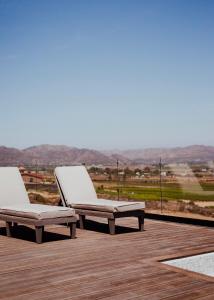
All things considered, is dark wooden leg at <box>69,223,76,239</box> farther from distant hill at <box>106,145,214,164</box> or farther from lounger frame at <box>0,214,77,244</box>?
distant hill at <box>106,145,214,164</box>

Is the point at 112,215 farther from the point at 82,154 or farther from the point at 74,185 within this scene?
the point at 82,154

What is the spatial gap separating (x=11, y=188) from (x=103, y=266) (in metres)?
2.89

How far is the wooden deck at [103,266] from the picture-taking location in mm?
3453

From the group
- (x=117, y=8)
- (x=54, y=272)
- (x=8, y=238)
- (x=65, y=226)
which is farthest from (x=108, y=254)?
(x=117, y=8)

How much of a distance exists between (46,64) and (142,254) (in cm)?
3060

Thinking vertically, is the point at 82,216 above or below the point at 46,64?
below

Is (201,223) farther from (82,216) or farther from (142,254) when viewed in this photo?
(142,254)

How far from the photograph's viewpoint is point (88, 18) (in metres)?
17.0

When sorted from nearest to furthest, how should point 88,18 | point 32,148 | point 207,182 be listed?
point 88,18
point 207,182
point 32,148

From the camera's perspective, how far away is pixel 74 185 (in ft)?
23.4

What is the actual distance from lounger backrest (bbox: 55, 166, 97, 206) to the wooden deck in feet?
1.98

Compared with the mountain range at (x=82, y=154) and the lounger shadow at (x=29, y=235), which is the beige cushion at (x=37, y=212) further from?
the mountain range at (x=82, y=154)

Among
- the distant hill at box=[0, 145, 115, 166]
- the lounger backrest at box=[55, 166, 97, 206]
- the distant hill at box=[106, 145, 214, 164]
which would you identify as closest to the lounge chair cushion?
the lounger backrest at box=[55, 166, 97, 206]

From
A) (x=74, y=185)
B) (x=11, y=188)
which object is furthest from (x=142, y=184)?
(x=11, y=188)
